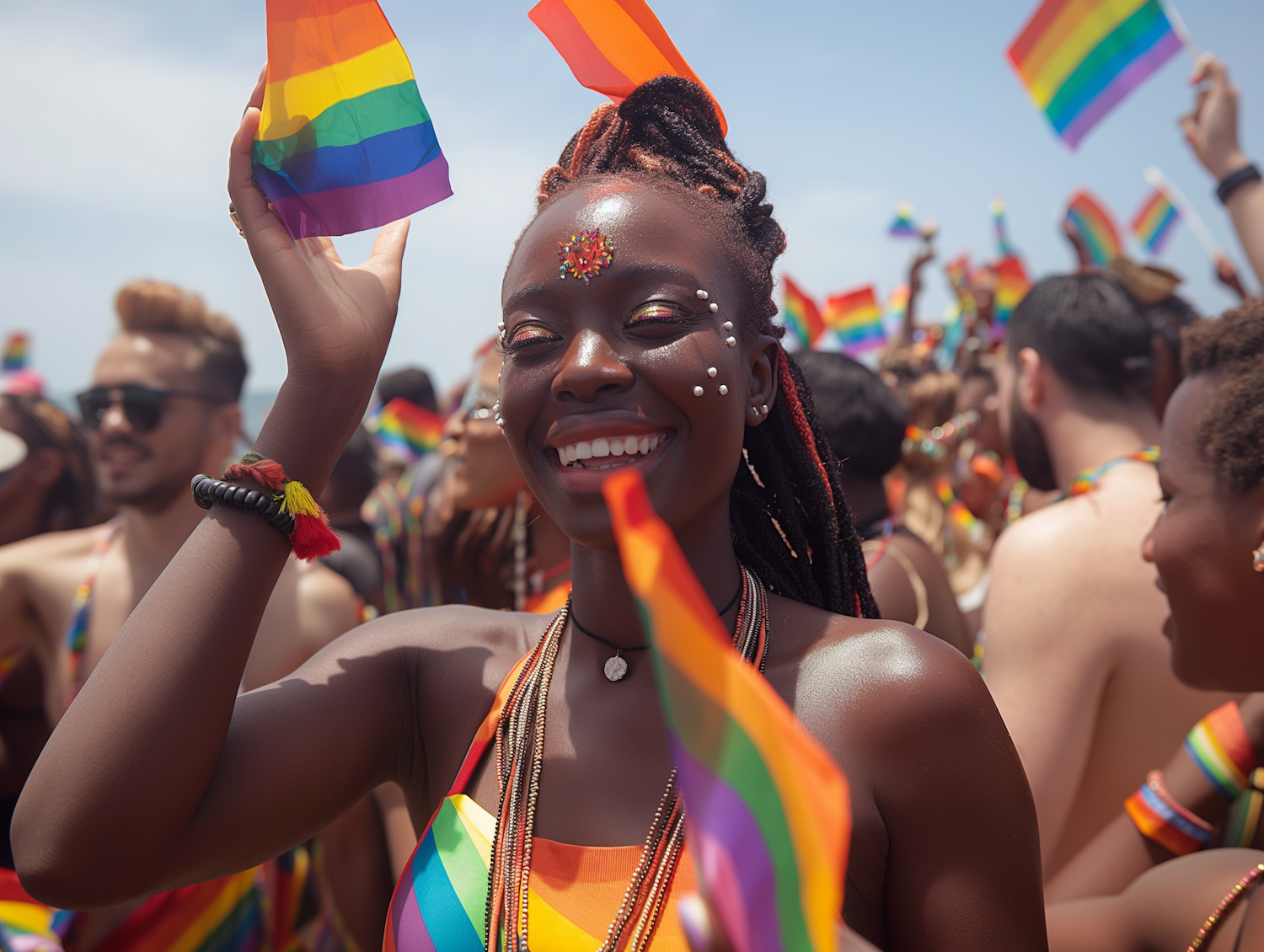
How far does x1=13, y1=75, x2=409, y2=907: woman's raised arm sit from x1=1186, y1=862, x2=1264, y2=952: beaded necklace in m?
1.53

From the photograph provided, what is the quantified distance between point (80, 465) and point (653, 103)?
4238 millimetres

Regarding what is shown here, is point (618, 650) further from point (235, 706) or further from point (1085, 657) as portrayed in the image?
point (1085, 657)

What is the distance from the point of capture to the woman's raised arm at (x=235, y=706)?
1.52 meters

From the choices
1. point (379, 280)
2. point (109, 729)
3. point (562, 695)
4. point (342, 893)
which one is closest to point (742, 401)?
point (562, 695)

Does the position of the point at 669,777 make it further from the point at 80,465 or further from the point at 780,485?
the point at 80,465

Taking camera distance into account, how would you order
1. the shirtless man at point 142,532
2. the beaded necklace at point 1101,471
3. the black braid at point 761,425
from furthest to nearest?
the shirtless man at point 142,532 → the beaded necklace at point 1101,471 → the black braid at point 761,425

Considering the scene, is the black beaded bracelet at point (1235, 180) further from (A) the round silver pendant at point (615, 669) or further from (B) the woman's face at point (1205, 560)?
(A) the round silver pendant at point (615, 669)

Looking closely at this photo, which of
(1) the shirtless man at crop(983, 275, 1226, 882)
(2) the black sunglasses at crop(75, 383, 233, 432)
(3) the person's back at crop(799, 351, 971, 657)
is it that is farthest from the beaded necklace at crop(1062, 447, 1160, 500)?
(2) the black sunglasses at crop(75, 383, 233, 432)

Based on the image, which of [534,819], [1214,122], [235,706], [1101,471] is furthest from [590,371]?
[1214,122]

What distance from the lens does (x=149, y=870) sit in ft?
5.10

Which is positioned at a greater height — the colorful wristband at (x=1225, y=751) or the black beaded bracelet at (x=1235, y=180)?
the black beaded bracelet at (x=1235, y=180)

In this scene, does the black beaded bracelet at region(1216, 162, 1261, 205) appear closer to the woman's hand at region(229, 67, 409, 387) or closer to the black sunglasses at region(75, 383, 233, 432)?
the woman's hand at region(229, 67, 409, 387)

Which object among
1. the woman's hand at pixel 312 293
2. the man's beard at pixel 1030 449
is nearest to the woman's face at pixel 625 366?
the woman's hand at pixel 312 293

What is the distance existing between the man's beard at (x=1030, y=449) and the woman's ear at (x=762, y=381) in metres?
2.16
